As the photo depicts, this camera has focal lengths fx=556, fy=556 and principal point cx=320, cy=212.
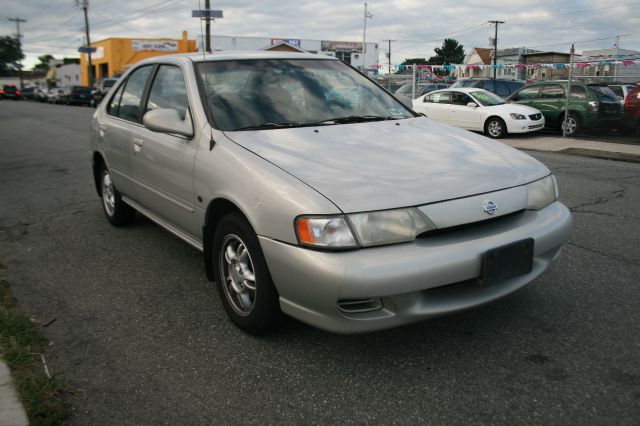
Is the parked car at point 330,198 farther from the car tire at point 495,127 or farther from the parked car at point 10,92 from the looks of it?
the parked car at point 10,92

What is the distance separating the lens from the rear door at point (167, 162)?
3598 mm

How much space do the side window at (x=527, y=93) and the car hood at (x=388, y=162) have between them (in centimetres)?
1275

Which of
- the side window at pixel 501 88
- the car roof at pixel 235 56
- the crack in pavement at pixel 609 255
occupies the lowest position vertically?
the crack in pavement at pixel 609 255

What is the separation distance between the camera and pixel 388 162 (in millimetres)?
2990

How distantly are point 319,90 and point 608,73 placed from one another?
84.0 ft

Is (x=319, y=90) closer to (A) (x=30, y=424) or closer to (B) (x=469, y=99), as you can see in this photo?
(A) (x=30, y=424)

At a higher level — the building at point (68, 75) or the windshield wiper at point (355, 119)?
the building at point (68, 75)

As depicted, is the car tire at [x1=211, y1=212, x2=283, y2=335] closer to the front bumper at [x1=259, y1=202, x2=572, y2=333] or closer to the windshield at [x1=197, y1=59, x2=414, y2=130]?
the front bumper at [x1=259, y1=202, x2=572, y2=333]

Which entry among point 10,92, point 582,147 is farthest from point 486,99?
point 10,92

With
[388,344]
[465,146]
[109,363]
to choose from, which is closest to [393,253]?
[388,344]

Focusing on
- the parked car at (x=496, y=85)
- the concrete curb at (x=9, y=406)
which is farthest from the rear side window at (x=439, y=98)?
the concrete curb at (x=9, y=406)

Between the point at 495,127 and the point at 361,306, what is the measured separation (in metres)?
12.8

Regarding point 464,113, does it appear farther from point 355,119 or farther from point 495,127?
point 355,119

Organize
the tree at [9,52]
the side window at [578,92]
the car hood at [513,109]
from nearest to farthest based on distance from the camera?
the side window at [578,92], the car hood at [513,109], the tree at [9,52]
